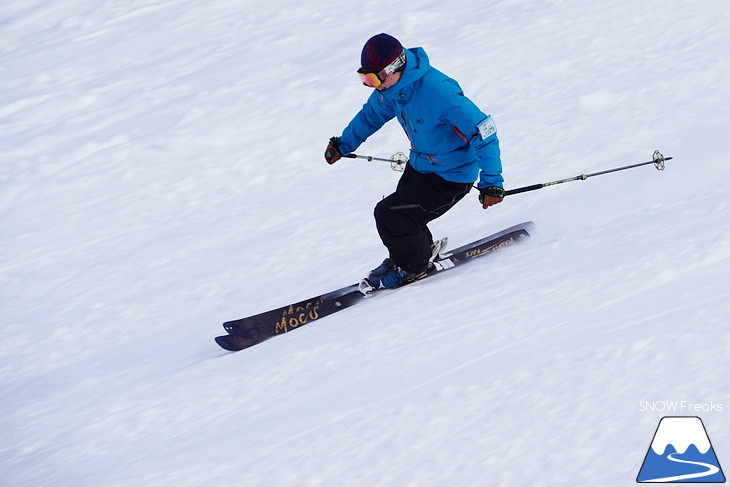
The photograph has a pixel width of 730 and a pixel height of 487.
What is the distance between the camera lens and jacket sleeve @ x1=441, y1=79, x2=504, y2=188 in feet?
17.2

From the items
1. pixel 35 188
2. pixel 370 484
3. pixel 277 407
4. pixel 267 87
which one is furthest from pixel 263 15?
pixel 370 484

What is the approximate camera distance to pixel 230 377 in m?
5.25

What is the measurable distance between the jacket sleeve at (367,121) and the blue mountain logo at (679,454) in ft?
11.2

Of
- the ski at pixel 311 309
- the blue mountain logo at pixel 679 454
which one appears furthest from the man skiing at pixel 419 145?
the blue mountain logo at pixel 679 454

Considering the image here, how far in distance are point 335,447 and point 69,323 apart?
484 cm

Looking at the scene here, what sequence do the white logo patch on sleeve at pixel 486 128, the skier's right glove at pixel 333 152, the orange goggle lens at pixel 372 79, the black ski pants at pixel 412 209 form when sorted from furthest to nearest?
1. the skier's right glove at pixel 333 152
2. the black ski pants at pixel 412 209
3. the orange goggle lens at pixel 372 79
4. the white logo patch on sleeve at pixel 486 128

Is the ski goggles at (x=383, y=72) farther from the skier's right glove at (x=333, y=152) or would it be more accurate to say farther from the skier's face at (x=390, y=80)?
the skier's right glove at (x=333, y=152)

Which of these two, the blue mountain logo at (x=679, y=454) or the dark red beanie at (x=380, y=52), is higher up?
the dark red beanie at (x=380, y=52)

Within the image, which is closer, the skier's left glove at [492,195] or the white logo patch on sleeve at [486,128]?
the white logo patch on sleeve at [486,128]

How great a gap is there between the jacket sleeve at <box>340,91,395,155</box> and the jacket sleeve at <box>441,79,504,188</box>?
66cm

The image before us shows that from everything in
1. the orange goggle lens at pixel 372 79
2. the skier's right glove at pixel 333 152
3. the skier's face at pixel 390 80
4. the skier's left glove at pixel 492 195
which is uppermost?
the orange goggle lens at pixel 372 79

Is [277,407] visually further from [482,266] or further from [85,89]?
[85,89]

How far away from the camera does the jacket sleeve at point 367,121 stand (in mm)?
6013

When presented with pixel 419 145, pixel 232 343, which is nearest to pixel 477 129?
pixel 419 145
